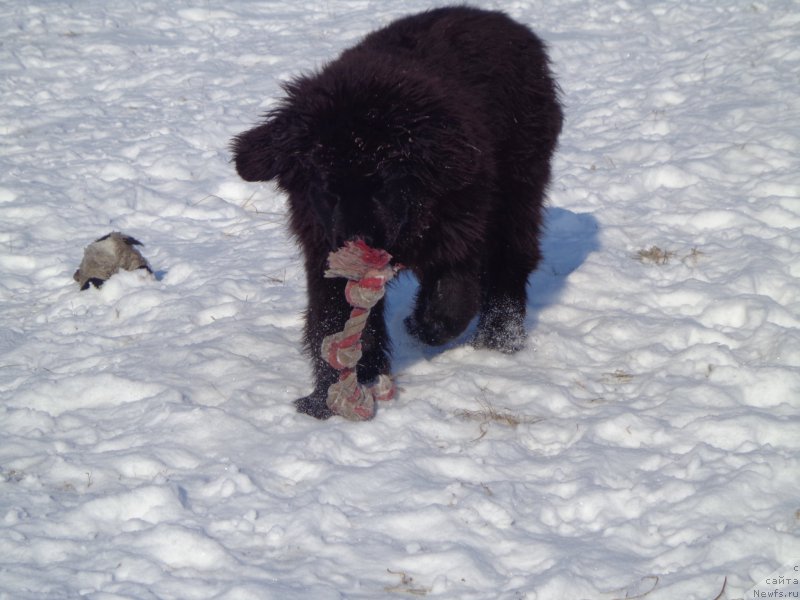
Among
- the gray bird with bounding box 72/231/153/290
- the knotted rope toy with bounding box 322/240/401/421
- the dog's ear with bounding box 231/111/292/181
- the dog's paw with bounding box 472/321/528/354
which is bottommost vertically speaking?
the gray bird with bounding box 72/231/153/290

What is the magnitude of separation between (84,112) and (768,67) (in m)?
6.78

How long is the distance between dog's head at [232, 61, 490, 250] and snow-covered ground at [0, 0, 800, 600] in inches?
36.2

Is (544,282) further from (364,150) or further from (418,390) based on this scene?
(364,150)

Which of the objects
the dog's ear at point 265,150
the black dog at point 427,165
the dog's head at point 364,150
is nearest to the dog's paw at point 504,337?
the black dog at point 427,165

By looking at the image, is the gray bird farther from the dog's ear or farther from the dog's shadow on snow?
the dog's ear

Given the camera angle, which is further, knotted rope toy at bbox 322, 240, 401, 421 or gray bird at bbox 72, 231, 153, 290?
gray bird at bbox 72, 231, 153, 290

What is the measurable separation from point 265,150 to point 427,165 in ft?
2.23

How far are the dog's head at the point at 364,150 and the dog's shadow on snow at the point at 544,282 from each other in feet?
3.61

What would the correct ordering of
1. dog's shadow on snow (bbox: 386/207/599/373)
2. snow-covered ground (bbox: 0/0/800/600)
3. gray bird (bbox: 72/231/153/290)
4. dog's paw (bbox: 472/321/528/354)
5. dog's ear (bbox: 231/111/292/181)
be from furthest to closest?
gray bird (bbox: 72/231/153/290), dog's shadow on snow (bbox: 386/207/599/373), dog's paw (bbox: 472/321/528/354), dog's ear (bbox: 231/111/292/181), snow-covered ground (bbox: 0/0/800/600)

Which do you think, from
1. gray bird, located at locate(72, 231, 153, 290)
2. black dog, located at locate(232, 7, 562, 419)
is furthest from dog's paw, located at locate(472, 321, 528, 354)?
gray bird, located at locate(72, 231, 153, 290)

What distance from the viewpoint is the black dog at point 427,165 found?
11.1 feet

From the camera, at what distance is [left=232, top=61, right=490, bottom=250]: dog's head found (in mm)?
3338

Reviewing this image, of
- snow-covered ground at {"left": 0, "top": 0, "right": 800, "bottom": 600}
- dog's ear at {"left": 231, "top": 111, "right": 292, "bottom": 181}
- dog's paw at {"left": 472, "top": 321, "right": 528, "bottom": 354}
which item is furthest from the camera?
dog's paw at {"left": 472, "top": 321, "right": 528, "bottom": 354}

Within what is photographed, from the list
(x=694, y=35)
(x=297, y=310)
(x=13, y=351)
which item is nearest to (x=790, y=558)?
(x=297, y=310)
